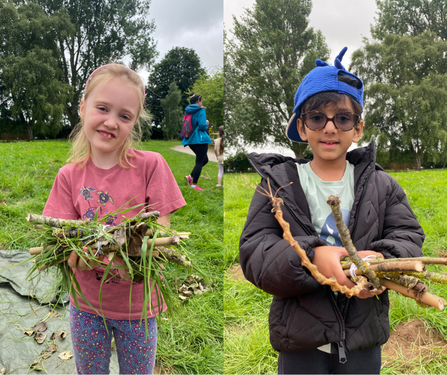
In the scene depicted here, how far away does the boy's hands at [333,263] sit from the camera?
1066 millimetres

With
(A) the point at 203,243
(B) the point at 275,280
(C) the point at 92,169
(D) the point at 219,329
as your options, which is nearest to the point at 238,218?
(A) the point at 203,243

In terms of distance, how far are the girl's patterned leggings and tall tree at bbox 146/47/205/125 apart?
2368 cm

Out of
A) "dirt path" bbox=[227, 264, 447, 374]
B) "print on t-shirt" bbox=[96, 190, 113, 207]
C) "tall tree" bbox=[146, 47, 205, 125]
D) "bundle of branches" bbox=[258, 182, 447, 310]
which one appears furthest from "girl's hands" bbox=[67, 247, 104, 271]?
"tall tree" bbox=[146, 47, 205, 125]

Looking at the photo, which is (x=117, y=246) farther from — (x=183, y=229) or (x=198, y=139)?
(x=198, y=139)

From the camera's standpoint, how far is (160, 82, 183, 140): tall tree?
2134 centimetres

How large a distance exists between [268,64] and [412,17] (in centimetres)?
1151

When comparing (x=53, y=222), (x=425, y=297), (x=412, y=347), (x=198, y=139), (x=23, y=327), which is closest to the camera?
(x=425, y=297)

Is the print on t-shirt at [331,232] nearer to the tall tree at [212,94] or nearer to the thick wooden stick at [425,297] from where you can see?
the thick wooden stick at [425,297]

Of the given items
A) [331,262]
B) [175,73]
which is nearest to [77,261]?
[331,262]

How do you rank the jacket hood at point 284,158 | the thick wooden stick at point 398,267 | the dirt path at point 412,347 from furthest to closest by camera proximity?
the dirt path at point 412,347 < the jacket hood at point 284,158 < the thick wooden stick at point 398,267

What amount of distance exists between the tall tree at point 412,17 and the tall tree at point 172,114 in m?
13.6

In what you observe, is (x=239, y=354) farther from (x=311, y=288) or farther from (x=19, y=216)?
(x=19, y=216)

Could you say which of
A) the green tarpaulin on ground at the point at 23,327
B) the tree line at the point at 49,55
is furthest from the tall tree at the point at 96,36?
the green tarpaulin on ground at the point at 23,327

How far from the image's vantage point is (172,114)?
873 inches
